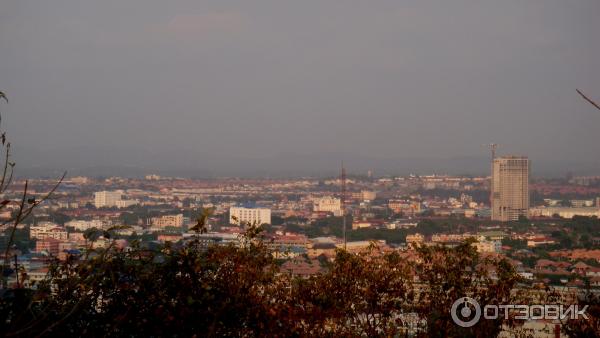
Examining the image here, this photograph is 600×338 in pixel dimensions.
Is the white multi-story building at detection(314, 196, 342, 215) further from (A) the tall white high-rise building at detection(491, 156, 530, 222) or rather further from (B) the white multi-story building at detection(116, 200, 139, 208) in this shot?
(B) the white multi-story building at detection(116, 200, 139, 208)

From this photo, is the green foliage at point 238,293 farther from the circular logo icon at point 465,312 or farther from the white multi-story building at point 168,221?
the white multi-story building at point 168,221

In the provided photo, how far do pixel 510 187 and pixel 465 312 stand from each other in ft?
137

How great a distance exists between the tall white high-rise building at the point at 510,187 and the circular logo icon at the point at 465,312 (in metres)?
37.8

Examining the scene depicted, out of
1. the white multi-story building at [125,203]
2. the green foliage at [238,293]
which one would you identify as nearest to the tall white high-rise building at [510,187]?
the white multi-story building at [125,203]

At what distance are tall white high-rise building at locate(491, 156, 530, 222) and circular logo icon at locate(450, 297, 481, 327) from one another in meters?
37.8

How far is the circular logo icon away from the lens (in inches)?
154

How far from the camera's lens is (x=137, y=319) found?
3.02m

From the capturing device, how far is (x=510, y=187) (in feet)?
146

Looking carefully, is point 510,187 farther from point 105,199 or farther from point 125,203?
point 105,199

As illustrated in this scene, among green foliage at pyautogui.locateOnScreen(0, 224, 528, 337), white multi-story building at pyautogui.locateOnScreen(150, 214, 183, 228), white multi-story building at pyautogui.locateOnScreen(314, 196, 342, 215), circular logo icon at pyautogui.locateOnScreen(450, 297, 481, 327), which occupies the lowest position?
white multi-story building at pyautogui.locateOnScreen(150, 214, 183, 228)

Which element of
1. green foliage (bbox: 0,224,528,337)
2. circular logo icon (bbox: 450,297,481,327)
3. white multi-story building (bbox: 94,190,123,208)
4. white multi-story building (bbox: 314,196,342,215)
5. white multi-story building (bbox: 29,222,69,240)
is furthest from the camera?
white multi-story building (bbox: 314,196,342,215)

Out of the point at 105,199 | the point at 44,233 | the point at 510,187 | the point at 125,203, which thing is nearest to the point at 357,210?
the point at 510,187

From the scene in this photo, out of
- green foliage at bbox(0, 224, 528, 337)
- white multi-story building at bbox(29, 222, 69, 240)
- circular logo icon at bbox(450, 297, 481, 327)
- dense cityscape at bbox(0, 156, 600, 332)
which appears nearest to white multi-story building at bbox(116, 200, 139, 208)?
dense cityscape at bbox(0, 156, 600, 332)

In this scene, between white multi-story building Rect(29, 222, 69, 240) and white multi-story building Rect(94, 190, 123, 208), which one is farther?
white multi-story building Rect(94, 190, 123, 208)
